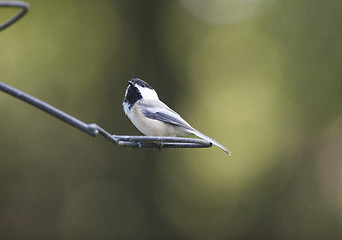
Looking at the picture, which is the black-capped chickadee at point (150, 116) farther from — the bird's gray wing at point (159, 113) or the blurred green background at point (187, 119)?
the blurred green background at point (187, 119)

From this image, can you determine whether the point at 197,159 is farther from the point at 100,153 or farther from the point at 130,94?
the point at 130,94

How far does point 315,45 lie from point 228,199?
1.96m

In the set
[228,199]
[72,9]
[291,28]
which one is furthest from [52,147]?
[291,28]

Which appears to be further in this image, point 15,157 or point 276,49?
point 276,49

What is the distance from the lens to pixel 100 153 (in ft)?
16.2

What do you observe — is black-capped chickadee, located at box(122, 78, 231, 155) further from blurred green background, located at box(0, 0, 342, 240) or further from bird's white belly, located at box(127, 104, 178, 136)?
blurred green background, located at box(0, 0, 342, 240)

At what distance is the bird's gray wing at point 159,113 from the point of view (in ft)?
7.85

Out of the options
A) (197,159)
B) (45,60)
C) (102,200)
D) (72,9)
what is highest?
(72,9)

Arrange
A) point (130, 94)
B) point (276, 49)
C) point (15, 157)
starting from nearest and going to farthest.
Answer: point (130, 94), point (15, 157), point (276, 49)

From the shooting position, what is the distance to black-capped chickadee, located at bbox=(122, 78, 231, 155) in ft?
7.86

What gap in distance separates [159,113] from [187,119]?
2.46 meters

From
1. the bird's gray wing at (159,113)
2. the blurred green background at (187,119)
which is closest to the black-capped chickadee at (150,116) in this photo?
the bird's gray wing at (159,113)

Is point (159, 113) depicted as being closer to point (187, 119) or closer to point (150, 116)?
point (150, 116)

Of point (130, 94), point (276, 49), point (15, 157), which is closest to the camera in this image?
point (130, 94)
